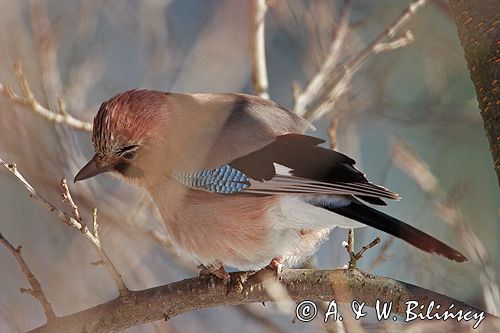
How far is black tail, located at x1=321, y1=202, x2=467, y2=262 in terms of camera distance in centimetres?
279

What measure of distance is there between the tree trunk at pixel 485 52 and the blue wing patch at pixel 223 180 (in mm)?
1061

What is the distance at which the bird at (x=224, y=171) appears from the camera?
3.30 meters

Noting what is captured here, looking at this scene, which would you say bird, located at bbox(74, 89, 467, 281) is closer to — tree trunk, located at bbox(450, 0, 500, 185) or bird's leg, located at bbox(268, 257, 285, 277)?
bird's leg, located at bbox(268, 257, 285, 277)

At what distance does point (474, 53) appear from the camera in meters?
2.97

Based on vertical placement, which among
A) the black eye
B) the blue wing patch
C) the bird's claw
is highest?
the black eye

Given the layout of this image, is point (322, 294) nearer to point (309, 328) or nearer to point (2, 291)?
point (309, 328)

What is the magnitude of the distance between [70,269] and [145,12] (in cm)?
156

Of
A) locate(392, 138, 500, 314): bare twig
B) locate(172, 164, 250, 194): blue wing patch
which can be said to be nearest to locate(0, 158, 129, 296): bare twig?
locate(172, 164, 250, 194): blue wing patch

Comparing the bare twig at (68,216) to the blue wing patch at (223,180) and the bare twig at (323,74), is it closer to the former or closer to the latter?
the blue wing patch at (223,180)

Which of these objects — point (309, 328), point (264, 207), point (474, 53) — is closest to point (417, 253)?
point (309, 328)

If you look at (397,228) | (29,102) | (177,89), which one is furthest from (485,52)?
(29,102)

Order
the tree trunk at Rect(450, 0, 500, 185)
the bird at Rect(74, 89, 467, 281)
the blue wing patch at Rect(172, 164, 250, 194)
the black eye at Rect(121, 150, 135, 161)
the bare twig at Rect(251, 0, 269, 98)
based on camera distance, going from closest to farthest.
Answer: the tree trunk at Rect(450, 0, 500, 185) → the bird at Rect(74, 89, 467, 281) → the blue wing patch at Rect(172, 164, 250, 194) → the black eye at Rect(121, 150, 135, 161) → the bare twig at Rect(251, 0, 269, 98)

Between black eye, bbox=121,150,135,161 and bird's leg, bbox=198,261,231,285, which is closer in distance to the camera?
bird's leg, bbox=198,261,231,285

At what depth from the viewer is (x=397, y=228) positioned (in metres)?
2.92
